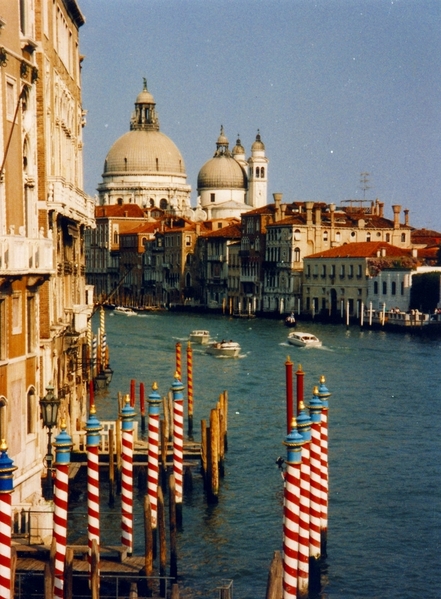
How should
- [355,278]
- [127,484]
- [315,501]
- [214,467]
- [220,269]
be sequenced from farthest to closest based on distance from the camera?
[220,269]
[355,278]
[214,467]
[127,484]
[315,501]

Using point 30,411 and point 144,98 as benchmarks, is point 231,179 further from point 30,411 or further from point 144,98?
point 30,411

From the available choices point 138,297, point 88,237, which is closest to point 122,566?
point 138,297

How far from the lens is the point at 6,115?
1205 cm

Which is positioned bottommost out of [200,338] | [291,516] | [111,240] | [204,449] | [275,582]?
[200,338]

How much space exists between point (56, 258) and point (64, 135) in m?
2.09

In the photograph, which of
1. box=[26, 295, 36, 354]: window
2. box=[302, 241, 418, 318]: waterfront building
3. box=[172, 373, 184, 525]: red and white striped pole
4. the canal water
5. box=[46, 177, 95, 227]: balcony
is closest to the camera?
box=[26, 295, 36, 354]: window

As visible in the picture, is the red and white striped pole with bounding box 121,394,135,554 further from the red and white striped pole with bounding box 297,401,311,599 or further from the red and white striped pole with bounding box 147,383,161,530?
the red and white striped pole with bounding box 297,401,311,599

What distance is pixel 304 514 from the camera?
12.5 m

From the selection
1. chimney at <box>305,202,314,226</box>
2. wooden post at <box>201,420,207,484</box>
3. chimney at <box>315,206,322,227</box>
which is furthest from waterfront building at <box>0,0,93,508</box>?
chimney at <box>315,206,322,227</box>

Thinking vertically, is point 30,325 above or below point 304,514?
above

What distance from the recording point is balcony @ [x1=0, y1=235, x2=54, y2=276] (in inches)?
442

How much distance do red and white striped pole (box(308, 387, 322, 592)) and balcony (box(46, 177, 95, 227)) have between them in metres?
4.59

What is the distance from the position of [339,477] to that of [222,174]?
94.4 m

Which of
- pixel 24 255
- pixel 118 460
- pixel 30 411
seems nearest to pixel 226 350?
pixel 118 460
